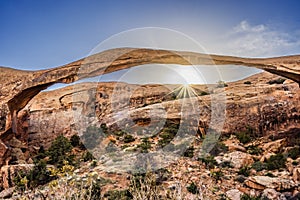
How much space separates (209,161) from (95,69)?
742 centimetres

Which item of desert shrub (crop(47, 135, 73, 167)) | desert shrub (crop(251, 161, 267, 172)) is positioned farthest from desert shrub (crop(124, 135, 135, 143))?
desert shrub (crop(251, 161, 267, 172))

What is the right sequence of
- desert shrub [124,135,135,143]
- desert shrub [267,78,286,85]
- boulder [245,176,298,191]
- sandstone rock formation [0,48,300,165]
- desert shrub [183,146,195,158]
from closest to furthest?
sandstone rock formation [0,48,300,165]
boulder [245,176,298,191]
desert shrub [183,146,195,158]
desert shrub [124,135,135,143]
desert shrub [267,78,286,85]

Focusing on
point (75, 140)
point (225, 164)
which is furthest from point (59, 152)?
point (225, 164)

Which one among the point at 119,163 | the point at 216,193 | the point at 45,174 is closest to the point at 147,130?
the point at 119,163

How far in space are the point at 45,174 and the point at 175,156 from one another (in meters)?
5.44

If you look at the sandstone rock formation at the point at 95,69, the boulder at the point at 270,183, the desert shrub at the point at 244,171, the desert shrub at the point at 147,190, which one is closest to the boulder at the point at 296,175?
the boulder at the point at 270,183

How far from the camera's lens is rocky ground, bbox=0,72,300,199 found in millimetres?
11742

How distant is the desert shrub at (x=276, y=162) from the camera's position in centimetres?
1380

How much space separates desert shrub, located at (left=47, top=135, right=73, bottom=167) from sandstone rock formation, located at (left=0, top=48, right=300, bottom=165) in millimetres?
6575

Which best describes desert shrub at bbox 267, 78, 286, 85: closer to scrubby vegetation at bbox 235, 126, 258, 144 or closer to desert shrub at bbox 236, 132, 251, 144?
scrubby vegetation at bbox 235, 126, 258, 144

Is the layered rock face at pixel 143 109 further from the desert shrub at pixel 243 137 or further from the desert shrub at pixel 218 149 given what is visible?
the desert shrub at pixel 218 149

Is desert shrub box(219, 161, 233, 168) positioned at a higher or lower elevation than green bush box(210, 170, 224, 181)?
lower

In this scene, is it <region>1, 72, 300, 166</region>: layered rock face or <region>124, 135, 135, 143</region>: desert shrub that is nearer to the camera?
<region>124, 135, 135, 143</region>: desert shrub

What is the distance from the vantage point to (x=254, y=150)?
16.7 m
